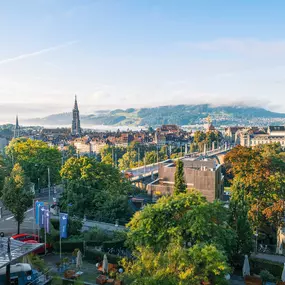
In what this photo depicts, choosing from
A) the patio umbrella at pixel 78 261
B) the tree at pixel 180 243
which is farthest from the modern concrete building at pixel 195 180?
the patio umbrella at pixel 78 261

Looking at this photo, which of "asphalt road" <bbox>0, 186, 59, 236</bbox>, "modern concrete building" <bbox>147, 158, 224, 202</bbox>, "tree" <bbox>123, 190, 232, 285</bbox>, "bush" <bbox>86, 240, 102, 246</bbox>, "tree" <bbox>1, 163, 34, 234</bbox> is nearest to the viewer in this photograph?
"tree" <bbox>123, 190, 232, 285</bbox>

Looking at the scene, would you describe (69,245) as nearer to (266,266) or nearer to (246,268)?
(246,268)

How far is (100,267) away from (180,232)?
616cm

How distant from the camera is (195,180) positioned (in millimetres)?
44375

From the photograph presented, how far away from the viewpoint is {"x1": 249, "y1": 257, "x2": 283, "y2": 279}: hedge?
2359 centimetres

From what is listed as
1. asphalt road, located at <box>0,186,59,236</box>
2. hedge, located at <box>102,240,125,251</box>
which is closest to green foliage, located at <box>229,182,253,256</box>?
hedge, located at <box>102,240,125,251</box>

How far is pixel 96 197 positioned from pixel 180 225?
1606cm

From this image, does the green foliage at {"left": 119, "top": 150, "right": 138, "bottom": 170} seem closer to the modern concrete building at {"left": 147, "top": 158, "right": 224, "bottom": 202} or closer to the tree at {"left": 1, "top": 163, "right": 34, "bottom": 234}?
the modern concrete building at {"left": 147, "top": 158, "right": 224, "bottom": 202}

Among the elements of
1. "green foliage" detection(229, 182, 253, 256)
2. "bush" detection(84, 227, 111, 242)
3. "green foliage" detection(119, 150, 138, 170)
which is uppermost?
"green foliage" detection(229, 182, 253, 256)

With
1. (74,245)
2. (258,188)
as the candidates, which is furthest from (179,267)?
(258,188)

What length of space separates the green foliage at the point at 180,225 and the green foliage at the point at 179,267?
255 centimetres

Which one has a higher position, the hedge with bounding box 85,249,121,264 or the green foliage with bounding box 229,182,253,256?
the green foliage with bounding box 229,182,253,256

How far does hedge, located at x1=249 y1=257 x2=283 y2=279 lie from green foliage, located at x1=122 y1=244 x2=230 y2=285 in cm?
771

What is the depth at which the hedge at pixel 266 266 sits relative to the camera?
23.6 metres
